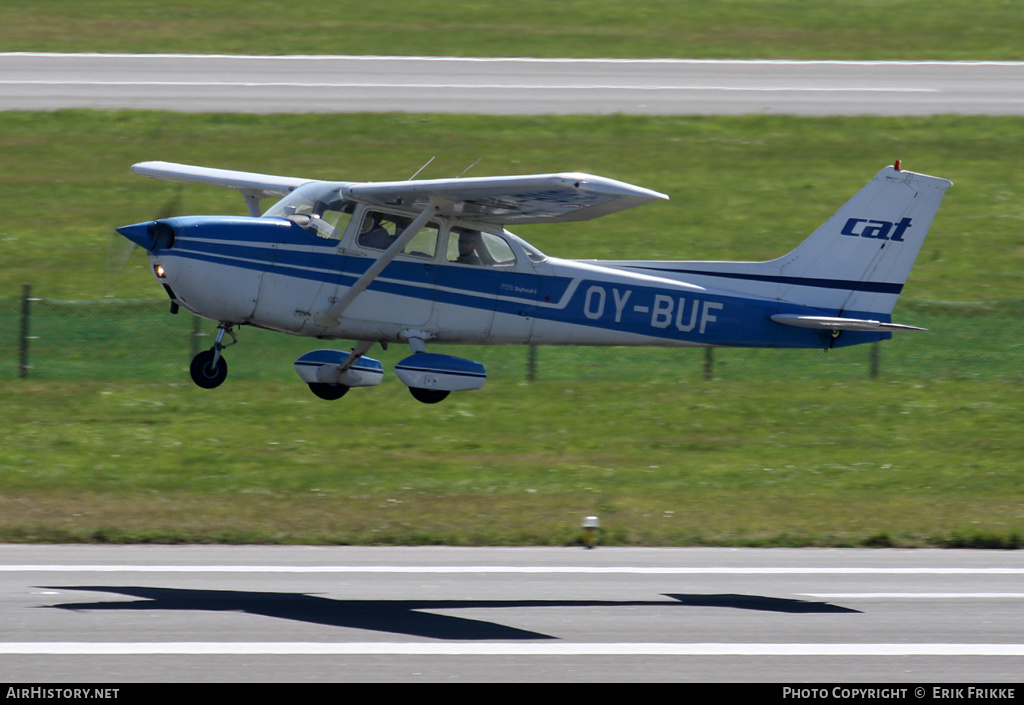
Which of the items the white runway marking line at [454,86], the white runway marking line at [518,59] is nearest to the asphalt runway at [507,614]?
the white runway marking line at [454,86]

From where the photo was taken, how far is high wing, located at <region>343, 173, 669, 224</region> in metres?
12.2

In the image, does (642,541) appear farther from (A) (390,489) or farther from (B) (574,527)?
(A) (390,489)

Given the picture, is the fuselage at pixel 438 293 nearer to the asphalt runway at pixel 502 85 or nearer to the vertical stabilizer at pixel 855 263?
the vertical stabilizer at pixel 855 263

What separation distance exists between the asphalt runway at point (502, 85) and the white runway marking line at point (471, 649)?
21996 mm

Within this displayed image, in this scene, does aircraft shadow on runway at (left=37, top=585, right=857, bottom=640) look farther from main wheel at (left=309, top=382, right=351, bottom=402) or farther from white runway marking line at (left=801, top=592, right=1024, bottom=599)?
main wheel at (left=309, top=382, right=351, bottom=402)

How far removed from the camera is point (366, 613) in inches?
496

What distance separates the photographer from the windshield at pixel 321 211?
47.0 ft

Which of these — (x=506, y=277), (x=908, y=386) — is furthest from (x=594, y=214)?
(x=908, y=386)

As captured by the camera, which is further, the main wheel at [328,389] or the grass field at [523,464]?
the grass field at [523,464]

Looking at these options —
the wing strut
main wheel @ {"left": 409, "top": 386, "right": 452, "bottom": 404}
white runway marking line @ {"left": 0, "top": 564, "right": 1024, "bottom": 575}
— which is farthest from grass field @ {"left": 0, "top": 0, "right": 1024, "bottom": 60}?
white runway marking line @ {"left": 0, "top": 564, "right": 1024, "bottom": 575}

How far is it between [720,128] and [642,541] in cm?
1744

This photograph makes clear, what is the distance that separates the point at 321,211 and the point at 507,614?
16.3ft

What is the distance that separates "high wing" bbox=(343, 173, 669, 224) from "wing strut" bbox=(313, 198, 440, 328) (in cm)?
19

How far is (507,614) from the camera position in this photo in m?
12.8
